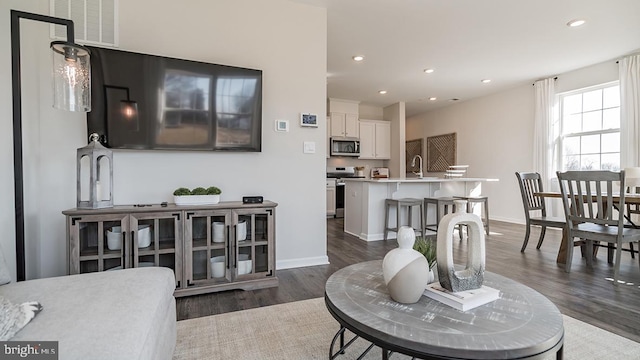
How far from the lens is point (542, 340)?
2.82 feet

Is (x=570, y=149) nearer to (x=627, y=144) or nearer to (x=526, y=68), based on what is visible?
(x=627, y=144)

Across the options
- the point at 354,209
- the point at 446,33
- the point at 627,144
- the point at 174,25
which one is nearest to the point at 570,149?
the point at 627,144

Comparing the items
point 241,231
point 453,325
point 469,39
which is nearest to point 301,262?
point 241,231

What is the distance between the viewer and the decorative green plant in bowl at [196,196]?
7.70 ft

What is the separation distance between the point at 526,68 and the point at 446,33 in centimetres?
212

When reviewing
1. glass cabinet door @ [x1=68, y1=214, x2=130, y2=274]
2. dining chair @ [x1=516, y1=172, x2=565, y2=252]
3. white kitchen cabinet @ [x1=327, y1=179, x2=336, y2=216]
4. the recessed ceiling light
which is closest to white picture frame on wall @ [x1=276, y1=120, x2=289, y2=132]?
glass cabinet door @ [x1=68, y1=214, x2=130, y2=274]

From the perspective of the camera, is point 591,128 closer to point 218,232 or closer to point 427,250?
point 427,250

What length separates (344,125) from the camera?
22.6 ft

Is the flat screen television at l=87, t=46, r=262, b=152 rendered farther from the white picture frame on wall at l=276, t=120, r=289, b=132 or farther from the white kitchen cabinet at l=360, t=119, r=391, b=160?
the white kitchen cabinet at l=360, t=119, r=391, b=160

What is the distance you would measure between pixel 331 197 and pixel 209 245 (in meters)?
4.37

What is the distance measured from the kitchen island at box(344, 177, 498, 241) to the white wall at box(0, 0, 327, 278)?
136cm

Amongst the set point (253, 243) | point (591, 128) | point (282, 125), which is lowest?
point (253, 243)

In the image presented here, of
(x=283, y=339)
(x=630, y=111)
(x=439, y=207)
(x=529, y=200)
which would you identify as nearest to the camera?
(x=283, y=339)

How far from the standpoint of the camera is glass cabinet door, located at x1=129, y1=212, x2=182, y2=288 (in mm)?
2133
